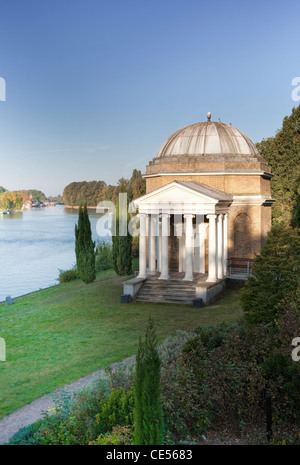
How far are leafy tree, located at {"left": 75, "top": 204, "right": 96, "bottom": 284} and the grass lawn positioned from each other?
4.46 metres

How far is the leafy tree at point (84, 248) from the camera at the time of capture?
3155cm

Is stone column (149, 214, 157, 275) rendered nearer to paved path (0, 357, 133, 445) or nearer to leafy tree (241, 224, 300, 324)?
leafy tree (241, 224, 300, 324)

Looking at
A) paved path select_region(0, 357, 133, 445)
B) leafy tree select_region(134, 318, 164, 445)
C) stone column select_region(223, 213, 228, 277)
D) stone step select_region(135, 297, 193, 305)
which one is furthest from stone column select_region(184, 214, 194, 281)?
leafy tree select_region(134, 318, 164, 445)

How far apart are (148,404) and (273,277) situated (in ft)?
27.7

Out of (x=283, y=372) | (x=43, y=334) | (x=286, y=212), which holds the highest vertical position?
(x=286, y=212)

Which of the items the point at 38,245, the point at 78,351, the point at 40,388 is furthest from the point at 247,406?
the point at 38,245

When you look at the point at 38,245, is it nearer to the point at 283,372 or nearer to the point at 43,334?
the point at 43,334

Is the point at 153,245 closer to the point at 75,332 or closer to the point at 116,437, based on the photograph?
the point at 75,332

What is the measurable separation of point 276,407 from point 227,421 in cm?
108

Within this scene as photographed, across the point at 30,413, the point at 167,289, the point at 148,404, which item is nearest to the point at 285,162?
the point at 167,289

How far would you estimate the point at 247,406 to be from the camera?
9.70 meters

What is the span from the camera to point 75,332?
1831cm

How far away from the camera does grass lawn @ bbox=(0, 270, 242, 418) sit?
1314 centimetres
